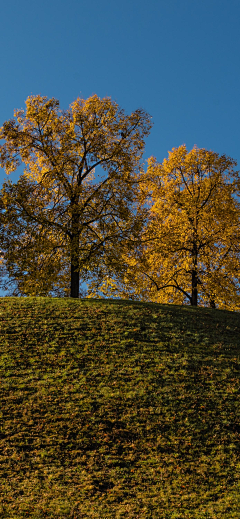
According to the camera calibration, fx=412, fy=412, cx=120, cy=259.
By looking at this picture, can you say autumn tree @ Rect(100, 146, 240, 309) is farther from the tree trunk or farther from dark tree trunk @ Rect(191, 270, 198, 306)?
the tree trunk

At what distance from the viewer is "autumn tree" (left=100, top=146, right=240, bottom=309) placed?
88.0 ft

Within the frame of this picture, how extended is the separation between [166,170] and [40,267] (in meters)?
12.7

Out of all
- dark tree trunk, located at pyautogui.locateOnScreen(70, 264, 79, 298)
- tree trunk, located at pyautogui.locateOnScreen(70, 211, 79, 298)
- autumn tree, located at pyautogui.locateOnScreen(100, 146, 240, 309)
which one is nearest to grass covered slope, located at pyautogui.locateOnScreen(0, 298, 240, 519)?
tree trunk, located at pyautogui.locateOnScreen(70, 211, 79, 298)

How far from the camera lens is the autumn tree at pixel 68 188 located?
22.0 m

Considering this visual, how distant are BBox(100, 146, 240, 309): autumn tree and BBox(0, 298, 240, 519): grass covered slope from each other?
9302 mm

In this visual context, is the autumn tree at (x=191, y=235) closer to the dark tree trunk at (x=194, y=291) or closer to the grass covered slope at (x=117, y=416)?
the dark tree trunk at (x=194, y=291)

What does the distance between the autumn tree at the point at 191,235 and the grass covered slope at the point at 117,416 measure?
30.5 ft

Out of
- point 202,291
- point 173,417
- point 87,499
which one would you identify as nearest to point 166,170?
point 202,291

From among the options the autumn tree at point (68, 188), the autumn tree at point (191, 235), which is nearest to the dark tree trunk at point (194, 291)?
the autumn tree at point (191, 235)

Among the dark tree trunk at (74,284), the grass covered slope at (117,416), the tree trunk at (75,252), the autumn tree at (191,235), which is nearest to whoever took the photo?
the grass covered slope at (117,416)

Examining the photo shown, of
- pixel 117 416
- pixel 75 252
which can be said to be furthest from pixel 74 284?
pixel 117 416

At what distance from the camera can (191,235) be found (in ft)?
93.5

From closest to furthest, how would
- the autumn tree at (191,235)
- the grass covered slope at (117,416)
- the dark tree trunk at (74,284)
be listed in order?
the grass covered slope at (117,416) → the dark tree trunk at (74,284) → the autumn tree at (191,235)

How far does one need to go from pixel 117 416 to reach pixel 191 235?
18.9m
